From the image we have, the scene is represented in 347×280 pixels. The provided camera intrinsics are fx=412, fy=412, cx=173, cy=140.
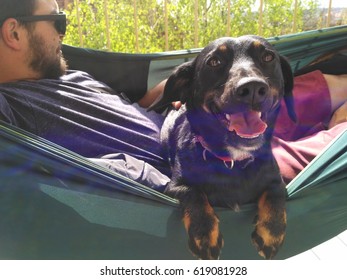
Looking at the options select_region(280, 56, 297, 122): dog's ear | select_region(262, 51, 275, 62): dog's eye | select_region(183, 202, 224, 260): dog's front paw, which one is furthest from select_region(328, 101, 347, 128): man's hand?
select_region(183, 202, 224, 260): dog's front paw

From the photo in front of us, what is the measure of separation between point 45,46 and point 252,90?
1.10 meters

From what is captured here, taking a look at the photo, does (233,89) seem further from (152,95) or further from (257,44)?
(152,95)

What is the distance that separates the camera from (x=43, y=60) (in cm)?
195

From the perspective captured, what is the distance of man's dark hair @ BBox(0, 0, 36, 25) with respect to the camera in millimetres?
1830

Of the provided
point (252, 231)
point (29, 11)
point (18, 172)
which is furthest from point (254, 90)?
point (29, 11)

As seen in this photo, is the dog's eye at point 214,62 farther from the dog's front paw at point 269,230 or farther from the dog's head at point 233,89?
the dog's front paw at point 269,230

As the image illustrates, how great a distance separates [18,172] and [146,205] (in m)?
0.42

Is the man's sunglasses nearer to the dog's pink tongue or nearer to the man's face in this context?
the man's face

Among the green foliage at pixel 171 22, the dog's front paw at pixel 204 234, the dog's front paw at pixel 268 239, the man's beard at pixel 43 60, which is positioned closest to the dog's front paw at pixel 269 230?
the dog's front paw at pixel 268 239

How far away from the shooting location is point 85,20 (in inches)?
159

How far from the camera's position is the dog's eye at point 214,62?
5.12 ft

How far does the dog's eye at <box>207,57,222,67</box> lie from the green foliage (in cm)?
248
